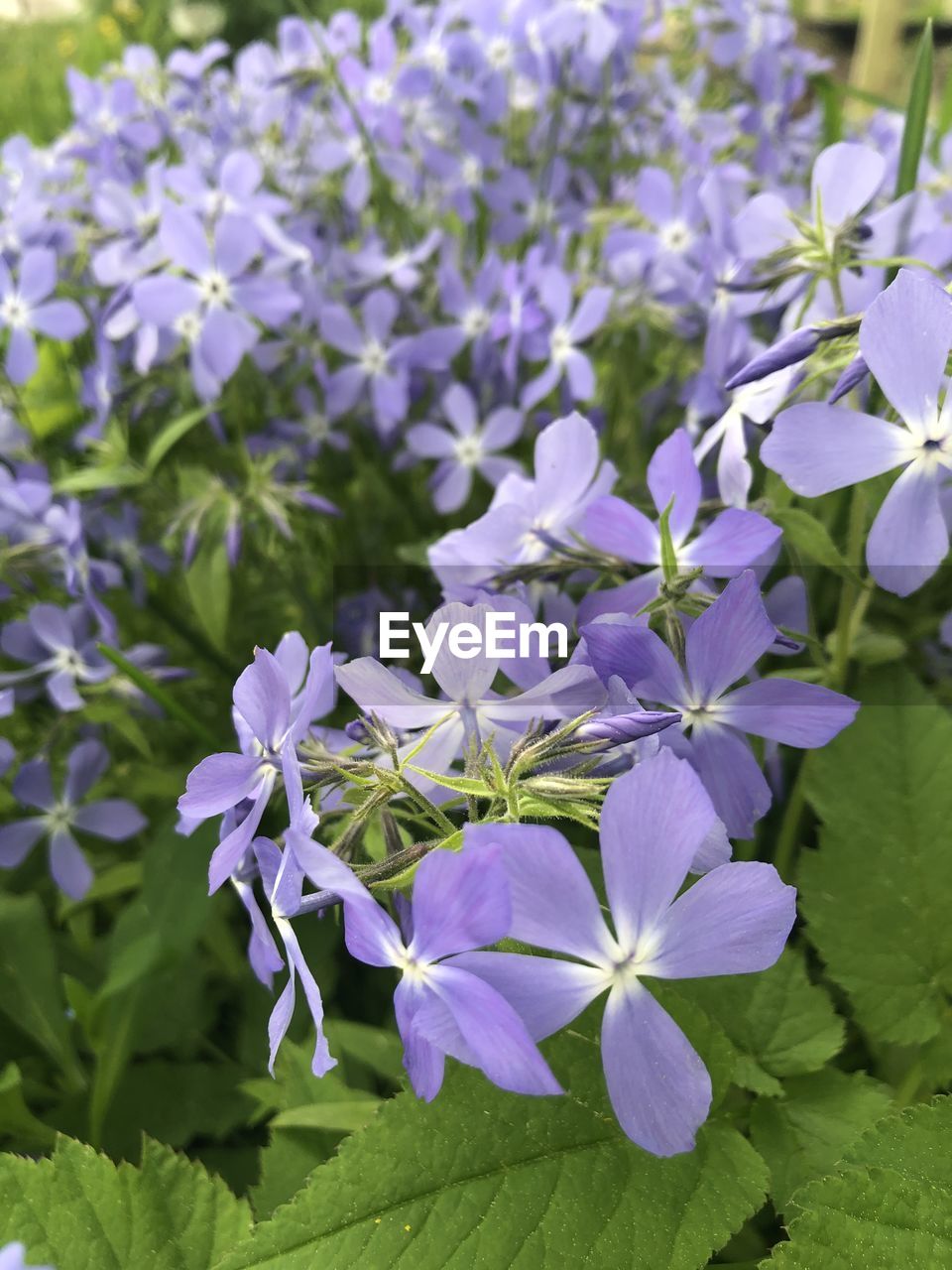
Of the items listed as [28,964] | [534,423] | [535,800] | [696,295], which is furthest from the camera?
[534,423]

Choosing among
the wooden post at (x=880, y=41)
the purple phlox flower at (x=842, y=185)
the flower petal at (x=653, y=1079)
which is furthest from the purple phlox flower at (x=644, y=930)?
the wooden post at (x=880, y=41)

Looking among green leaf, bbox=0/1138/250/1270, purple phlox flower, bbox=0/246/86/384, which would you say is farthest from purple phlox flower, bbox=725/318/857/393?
purple phlox flower, bbox=0/246/86/384

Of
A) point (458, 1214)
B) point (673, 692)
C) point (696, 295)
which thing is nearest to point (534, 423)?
point (696, 295)

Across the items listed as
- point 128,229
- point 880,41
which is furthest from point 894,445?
point 880,41

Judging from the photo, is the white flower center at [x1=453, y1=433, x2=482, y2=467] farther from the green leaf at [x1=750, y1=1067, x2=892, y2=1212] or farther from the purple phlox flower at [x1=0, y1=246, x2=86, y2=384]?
the green leaf at [x1=750, y1=1067, x2=892, y2=1212]

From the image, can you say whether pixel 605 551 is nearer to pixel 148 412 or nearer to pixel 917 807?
pixel 917 807

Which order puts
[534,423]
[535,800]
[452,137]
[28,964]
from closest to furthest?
[535,800] < [28,964] < [534,423] < [452,137]

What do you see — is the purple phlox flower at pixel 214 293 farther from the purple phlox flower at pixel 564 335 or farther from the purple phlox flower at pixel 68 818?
the purple phlox flower at pixel 68 818
